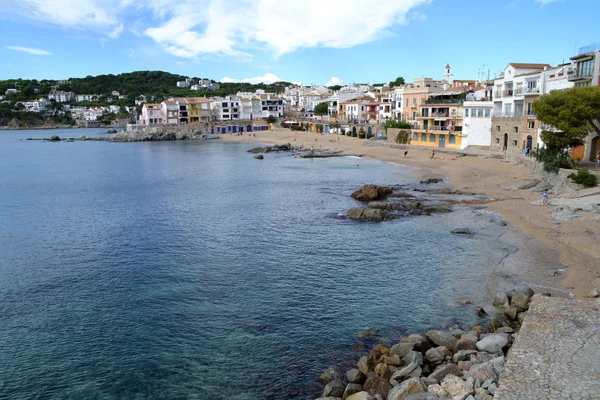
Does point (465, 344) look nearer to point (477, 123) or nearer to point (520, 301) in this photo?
point (520, 301)

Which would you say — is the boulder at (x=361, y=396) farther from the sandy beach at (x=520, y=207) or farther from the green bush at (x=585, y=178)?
the green bush at (x=585, y=178)

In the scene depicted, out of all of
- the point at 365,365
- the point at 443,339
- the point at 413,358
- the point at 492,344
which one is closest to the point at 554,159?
the point at 443,339

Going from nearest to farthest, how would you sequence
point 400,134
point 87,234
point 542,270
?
1. point 542,270
2. point 87,234
3. point 400,134

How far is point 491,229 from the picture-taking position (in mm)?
31422

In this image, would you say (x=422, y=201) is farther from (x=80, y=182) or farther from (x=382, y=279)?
(x=80, y=182)

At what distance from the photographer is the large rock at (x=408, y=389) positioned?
13.0 metres

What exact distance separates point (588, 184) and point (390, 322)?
25.5 metres

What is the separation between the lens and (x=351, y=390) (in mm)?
14109

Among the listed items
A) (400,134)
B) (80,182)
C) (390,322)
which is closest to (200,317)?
(390,322)

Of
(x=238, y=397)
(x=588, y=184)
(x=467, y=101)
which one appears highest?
(x=467, y=101)

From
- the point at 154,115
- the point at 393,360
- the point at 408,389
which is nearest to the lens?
the point at 408,389

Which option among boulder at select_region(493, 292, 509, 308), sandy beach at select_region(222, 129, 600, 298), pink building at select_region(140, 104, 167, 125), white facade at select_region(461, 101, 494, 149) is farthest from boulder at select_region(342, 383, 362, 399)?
pink building at select_region(140, 104, 167, 125)

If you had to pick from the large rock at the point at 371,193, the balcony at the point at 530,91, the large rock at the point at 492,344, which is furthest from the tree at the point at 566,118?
the large rock at the point at 492,344

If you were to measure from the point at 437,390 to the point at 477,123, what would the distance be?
195 feet
